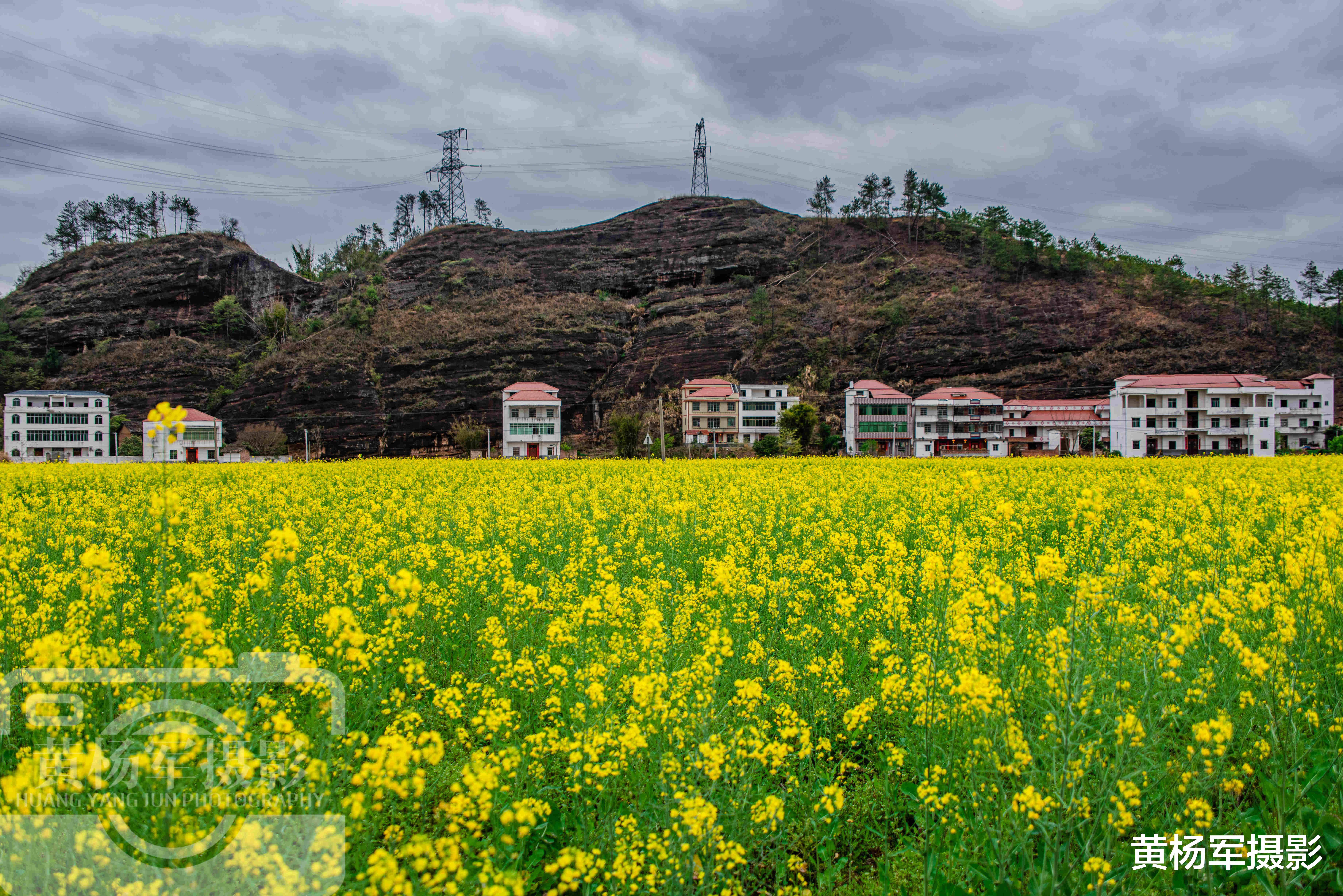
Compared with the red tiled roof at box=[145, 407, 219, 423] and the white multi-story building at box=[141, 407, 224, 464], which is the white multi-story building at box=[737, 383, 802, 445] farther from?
the red tiled roof at box=[145, 407, 219, 423]

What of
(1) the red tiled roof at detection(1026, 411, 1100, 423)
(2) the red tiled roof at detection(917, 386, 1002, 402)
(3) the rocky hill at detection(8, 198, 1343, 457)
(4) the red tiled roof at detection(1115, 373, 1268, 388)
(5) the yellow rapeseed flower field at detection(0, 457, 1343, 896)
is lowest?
(5) the yellow rapeseed flower field at detection(0, 457, 1343, 896)

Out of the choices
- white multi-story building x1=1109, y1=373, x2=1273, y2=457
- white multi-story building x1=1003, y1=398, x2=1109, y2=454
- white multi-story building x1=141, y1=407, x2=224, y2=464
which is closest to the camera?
white multi-story building x1=1109, y1=373, x2=1273, y2=457

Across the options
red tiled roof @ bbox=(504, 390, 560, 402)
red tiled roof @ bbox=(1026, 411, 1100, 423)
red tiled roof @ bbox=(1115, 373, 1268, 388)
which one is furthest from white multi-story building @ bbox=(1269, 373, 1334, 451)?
red tiled roof @ bbox=(504, 390, 560, 402)

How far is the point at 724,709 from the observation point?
144 inches

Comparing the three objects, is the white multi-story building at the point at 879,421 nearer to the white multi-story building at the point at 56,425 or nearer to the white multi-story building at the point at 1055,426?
the white multi-story building at the point at 1055,426

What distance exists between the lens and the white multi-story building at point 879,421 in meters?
A: 66.2

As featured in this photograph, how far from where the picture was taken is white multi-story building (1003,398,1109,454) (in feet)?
213

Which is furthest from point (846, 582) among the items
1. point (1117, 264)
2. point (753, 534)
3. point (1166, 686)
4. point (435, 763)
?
point (1117, 264)

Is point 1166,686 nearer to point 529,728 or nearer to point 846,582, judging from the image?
point 846,582

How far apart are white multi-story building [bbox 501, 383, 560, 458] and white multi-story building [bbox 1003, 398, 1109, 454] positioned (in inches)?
1835

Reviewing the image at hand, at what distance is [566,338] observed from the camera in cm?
→ 8475

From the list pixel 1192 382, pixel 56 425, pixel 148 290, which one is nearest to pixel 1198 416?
pixel 1192 382

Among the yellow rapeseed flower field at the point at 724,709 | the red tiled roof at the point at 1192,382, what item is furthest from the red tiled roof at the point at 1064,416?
the yellow rapeseed flower field at the point at 724,709

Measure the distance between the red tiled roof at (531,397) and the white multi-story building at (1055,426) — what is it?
47321mm
